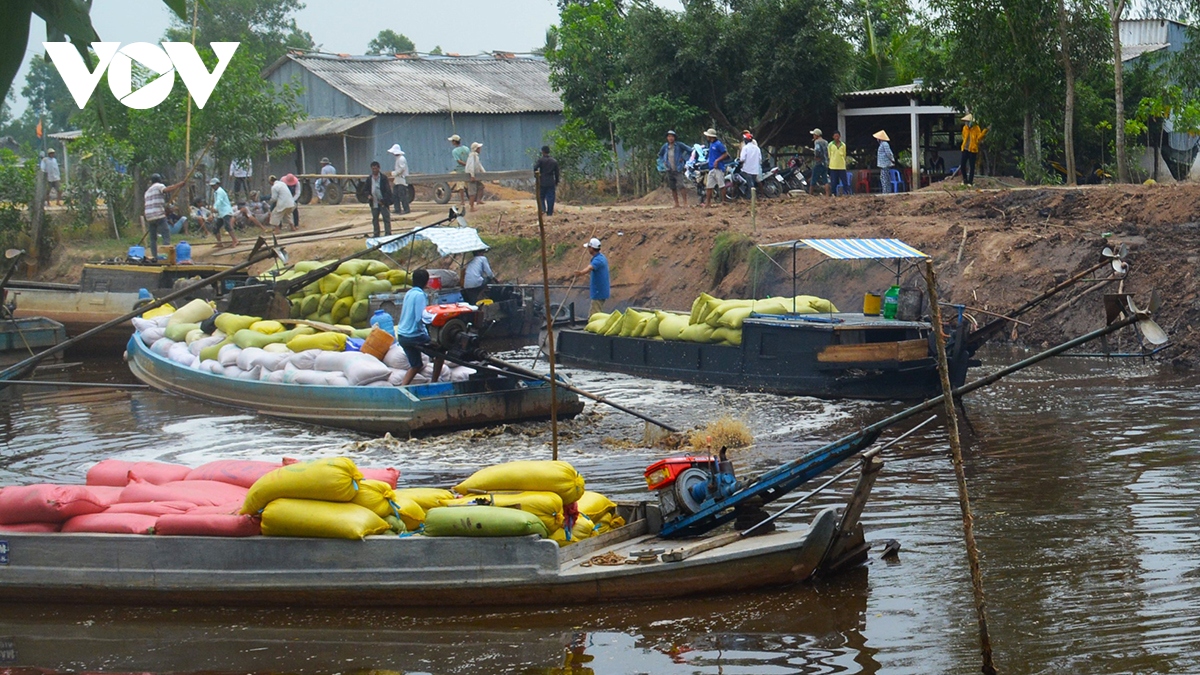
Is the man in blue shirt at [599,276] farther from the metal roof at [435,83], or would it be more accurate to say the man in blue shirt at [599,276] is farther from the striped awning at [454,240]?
the metal roof at [435,83]

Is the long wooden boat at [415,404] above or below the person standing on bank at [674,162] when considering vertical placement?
below

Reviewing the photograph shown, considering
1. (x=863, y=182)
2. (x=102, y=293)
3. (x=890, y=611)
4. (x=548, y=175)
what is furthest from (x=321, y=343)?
(x=863, y=182)

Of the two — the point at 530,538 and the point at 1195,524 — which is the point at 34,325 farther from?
the point at 1195,524

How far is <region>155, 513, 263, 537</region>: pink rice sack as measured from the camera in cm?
716

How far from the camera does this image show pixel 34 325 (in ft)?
59.3

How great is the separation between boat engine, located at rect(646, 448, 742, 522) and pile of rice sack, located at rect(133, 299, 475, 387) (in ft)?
17.5

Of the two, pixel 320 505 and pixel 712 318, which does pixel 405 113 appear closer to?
pixel 712 318

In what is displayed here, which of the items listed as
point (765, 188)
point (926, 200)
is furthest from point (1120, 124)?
point (765, 188)

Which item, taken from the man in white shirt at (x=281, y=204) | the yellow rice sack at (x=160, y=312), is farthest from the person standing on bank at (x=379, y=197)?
the yellow rice sack at (x=160, y=312)

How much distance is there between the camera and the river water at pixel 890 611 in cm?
631

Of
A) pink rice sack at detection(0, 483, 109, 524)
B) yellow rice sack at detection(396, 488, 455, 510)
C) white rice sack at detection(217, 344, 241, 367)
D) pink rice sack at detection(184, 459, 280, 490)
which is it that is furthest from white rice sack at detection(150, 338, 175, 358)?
yellow rice sack at detection(396, 488, 455, 510)

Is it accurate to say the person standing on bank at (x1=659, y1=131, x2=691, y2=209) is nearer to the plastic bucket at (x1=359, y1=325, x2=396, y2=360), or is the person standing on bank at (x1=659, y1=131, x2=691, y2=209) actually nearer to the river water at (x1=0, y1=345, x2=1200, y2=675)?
the plastic bucket at (x1=359, y1=325, x2=396, y2=360)

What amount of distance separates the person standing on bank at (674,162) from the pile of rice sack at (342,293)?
21.6 feet

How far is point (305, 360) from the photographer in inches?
531
